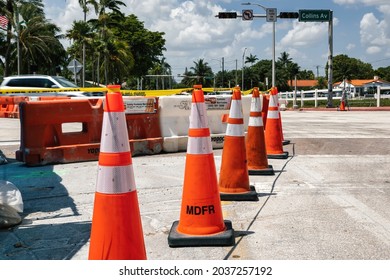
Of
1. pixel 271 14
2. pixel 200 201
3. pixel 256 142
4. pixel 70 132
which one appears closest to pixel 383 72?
pixel 271 14

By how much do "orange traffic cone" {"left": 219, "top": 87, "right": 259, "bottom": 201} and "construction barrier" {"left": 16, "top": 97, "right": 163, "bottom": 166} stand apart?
3436 mm

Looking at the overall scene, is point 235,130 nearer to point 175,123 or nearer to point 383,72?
point 175,123

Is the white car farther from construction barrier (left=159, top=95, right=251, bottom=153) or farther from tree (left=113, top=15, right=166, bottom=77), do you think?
tree (left=113, top=15, right=166, bottom=77)

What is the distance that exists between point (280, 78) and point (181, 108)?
125m

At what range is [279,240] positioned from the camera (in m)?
4.08

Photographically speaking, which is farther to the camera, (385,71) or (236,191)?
(385,71)

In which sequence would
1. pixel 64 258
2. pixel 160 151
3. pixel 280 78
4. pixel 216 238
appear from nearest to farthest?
pixel 64 258 → pixel 216 238 → pixel 160 151 → pixel 280 78

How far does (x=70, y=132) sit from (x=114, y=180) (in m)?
5.45

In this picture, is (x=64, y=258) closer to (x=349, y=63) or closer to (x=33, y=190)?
(x=33, y=190)

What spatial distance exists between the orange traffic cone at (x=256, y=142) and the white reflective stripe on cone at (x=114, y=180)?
153 inches

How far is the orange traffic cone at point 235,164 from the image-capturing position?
5.45 m

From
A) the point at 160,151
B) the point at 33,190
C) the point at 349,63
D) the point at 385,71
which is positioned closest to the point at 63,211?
the point at 33,190

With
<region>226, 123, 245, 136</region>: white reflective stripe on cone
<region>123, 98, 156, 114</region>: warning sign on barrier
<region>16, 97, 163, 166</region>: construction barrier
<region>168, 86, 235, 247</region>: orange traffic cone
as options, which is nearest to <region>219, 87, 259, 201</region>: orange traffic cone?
<region>226, 123, 245, 136</region>: white reflective stripe on cone

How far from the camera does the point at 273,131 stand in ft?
27.6
